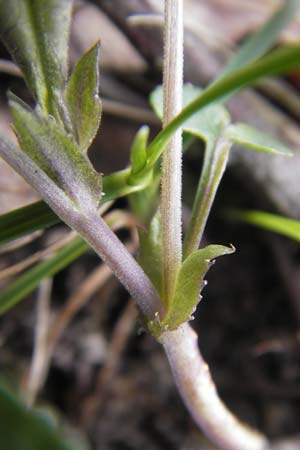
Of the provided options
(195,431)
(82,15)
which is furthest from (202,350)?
(82,15)

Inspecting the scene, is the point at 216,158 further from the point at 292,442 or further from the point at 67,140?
the point at 292,442

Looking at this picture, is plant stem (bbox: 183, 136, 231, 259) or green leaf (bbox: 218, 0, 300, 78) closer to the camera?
plant stem (bbox: 183, 136, 231, 259)

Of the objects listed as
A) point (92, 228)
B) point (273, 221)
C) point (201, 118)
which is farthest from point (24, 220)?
point (273, 221)

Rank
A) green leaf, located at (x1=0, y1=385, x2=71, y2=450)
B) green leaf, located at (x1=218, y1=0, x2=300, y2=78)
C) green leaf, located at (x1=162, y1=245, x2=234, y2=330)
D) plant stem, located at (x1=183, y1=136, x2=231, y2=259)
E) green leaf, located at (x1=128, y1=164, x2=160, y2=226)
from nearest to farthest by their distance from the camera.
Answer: green leaf, located at (x1=0, y1=385, x2=71, y2=450)
green leaf, located at (x1=162, y1=245, x2=234, y2=330)
plant stem, located at (x1=183, y1=136, x2=231, y2=259)
green leaf, located at (x1=128, y1=164, x2=160, y2=226)
green leaf, located at (x1=218, y1=0, x2=300, y2=78)

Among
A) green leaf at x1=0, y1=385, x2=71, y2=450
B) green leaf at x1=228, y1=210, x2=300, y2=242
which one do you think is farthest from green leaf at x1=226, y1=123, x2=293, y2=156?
green leaf at x1=0, y1=385, x2=71, y2=450

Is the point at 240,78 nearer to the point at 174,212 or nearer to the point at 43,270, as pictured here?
the point at 174,212

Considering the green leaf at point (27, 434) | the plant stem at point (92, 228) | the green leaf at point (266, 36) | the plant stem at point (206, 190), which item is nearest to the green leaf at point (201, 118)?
the plant stem at point (206, 190)

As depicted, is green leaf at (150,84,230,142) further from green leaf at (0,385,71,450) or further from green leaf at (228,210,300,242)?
green leaf at (0,385,71,450)
